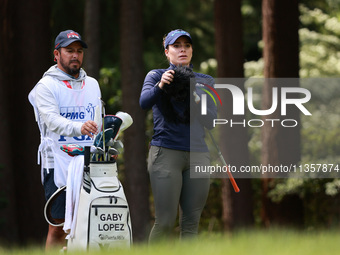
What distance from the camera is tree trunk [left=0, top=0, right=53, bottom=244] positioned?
12875 mm

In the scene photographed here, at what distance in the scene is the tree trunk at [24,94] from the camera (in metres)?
12.9

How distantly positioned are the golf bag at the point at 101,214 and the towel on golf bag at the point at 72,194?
7 cm

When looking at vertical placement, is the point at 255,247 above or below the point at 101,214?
below

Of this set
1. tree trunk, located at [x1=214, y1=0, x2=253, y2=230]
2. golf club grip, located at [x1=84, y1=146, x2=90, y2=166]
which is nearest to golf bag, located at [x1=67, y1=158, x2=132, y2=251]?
golf club grip, located at [x1=84, y1=146, x2=90, y2=166]

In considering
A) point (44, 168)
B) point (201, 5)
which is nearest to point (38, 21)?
point (44, 168)

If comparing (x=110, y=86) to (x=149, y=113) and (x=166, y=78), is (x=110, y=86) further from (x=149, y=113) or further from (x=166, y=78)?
(x=166, y=78)

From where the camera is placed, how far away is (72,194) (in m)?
6.71

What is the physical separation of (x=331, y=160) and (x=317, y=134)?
2.06 m

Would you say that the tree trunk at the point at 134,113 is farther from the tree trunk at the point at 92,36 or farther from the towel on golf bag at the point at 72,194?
the towel on golf bag at the point at 72,194

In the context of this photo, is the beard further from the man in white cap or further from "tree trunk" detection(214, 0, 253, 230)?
"tree trunk" detection(214, 0, 253, 230)

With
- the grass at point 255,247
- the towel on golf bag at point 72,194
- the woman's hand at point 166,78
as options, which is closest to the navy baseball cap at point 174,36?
the woman's hand at point 166,78

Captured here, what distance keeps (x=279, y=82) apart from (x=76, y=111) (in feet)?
27.1

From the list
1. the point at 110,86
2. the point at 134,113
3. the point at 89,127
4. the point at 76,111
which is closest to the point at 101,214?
the point at 89,127

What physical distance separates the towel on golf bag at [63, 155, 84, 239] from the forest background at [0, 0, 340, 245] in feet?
15.3
